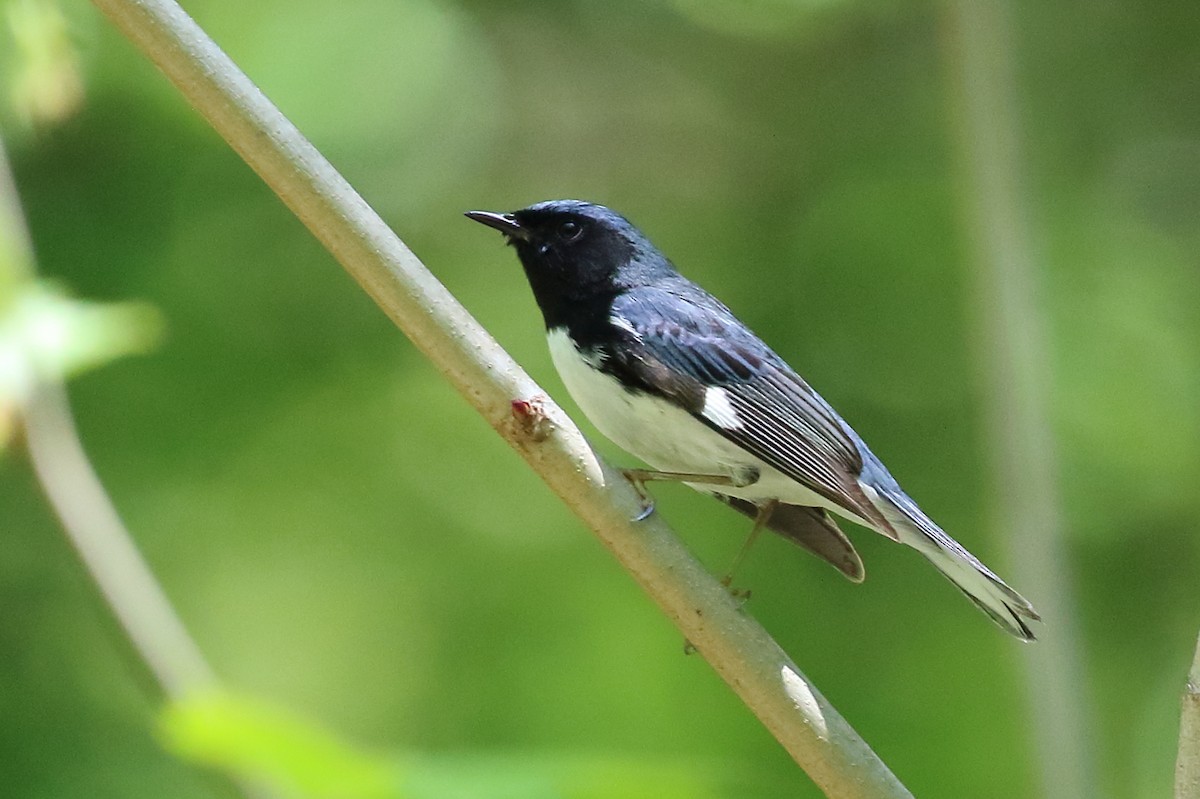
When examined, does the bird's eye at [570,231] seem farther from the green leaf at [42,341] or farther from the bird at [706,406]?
the green leaf at [42,341]

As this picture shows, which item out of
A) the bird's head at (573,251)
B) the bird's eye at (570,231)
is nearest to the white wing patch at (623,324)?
the bird's head at (573,251)

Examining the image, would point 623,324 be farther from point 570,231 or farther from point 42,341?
point 42,341

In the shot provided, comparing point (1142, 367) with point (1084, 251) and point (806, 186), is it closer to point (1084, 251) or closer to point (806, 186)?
point (1084, 251)

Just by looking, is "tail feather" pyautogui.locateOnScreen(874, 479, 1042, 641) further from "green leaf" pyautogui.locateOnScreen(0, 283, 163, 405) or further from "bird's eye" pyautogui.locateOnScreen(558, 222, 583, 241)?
"green leaf" pyautogui.locateOnScreen(0, 283, 163, 405)

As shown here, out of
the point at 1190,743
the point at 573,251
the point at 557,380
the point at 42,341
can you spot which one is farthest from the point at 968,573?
the point at 557,380

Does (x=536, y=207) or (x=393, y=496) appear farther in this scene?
(x=393, y=496)

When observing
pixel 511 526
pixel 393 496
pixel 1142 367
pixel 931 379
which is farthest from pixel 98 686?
pixel 1142 367
